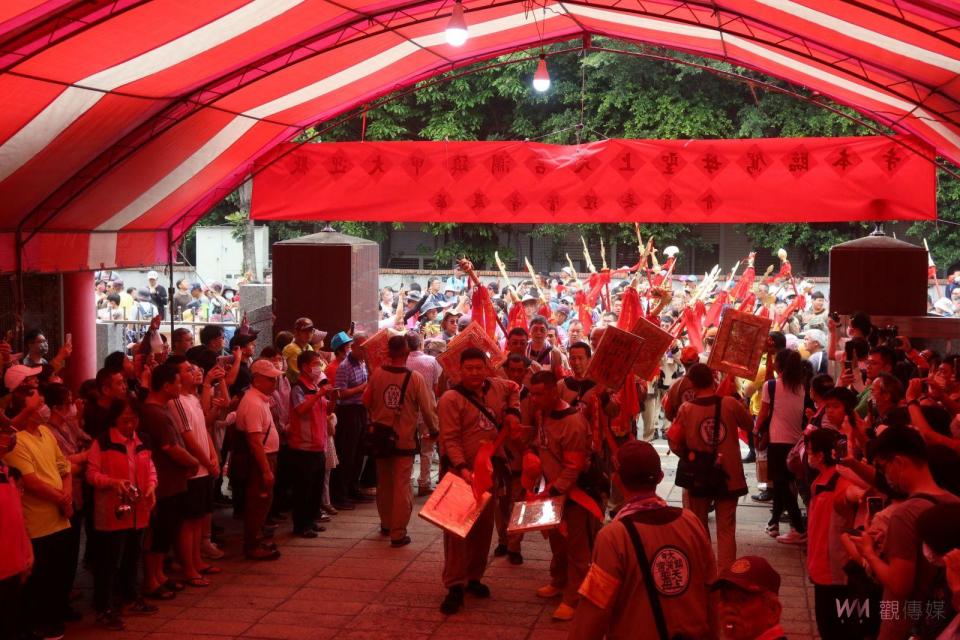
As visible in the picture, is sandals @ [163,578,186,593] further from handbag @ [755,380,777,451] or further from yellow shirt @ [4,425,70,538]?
handbag @ [755,380,777,451]

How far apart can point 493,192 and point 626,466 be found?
8.06 meters

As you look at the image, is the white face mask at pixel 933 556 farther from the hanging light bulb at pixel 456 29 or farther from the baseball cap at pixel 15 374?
the baseball cap at pixel 15 374

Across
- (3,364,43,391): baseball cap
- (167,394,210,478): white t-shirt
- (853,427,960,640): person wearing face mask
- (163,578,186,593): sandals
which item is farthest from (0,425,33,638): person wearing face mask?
(853,427,960,640): person wearing face mask

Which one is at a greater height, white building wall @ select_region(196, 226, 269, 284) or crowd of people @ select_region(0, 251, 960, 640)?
white building wall @ select_region(196, 226, 269, 284)

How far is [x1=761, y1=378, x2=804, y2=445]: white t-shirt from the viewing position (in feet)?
26.5

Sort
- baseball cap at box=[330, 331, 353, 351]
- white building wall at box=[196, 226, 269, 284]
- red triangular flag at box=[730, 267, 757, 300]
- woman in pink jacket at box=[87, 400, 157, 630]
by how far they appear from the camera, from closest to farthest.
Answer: woman in pink jacket at box=[87, 400, 157, 630], baseball cap at box=[330, 331, 353, 351], red triangular flag at box=[730, 267, 757, 300], white building wall at box=[196, 226, 269, 284]

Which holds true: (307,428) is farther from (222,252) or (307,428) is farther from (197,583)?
(222,252)

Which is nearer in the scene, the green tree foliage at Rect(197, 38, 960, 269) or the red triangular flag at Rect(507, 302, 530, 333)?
the red triangular flag at Rect(507, 302, 530, 333)

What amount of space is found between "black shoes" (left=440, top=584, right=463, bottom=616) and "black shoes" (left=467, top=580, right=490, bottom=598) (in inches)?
10.2

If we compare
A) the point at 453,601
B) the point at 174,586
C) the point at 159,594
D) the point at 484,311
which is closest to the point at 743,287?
the point at 484,311

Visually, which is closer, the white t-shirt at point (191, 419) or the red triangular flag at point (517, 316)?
the white t-shirt at point (191, 419)

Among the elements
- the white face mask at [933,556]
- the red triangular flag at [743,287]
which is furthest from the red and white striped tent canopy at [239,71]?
the white face mask at [933,556]

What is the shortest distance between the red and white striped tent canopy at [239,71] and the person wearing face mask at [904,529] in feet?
13.6

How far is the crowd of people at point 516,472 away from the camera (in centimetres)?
379
